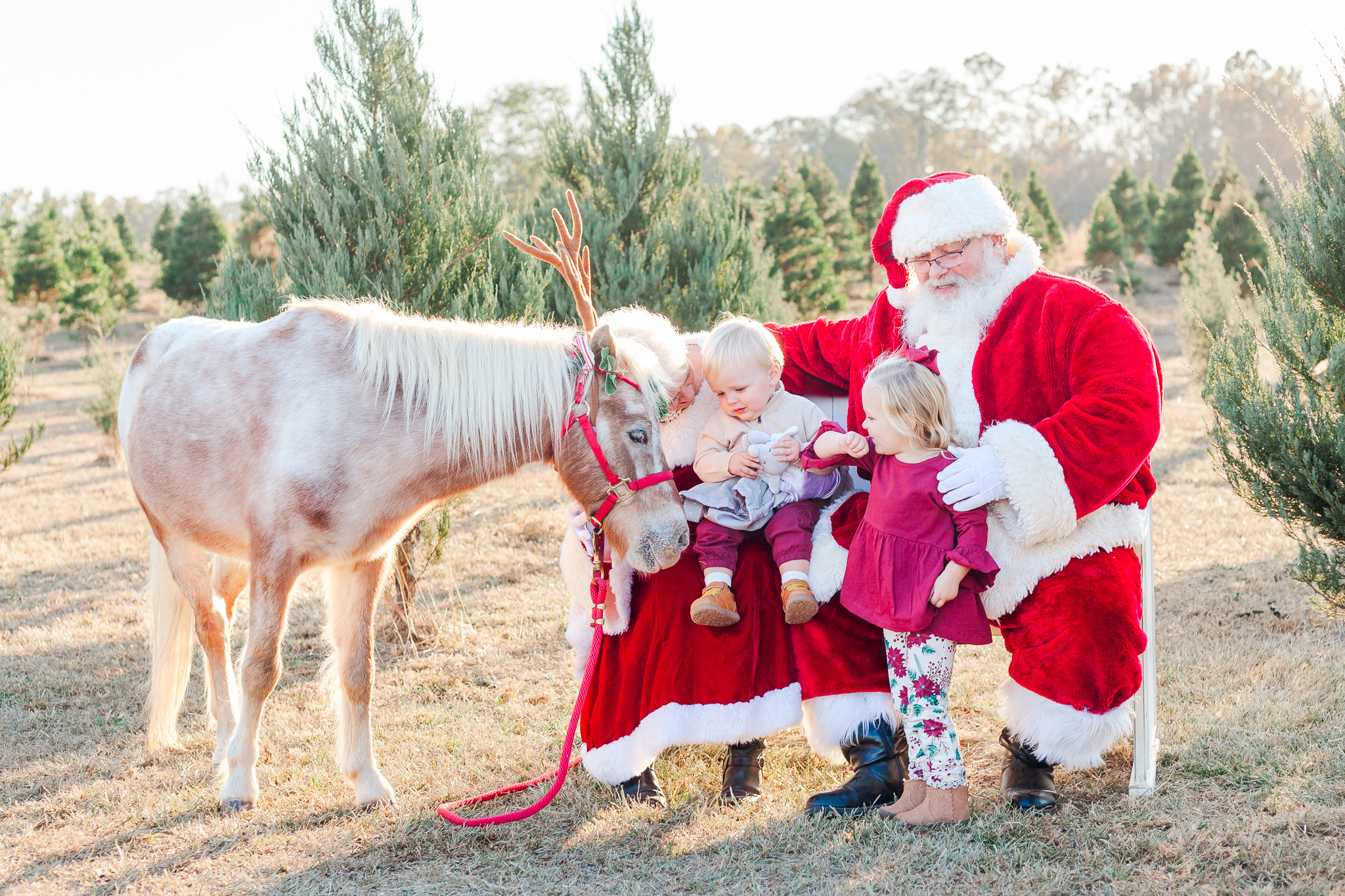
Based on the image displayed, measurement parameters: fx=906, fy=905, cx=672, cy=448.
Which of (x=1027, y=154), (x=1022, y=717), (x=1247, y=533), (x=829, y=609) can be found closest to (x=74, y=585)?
(x=829, y=609)

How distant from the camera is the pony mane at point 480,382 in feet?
9.73

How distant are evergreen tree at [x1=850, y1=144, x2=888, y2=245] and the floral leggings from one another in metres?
22.8

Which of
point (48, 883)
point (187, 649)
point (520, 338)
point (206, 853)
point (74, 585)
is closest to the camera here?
point (48, 883)

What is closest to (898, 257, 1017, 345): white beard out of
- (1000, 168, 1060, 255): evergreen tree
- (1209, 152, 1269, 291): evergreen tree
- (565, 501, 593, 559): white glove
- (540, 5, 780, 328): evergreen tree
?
(565, 501, 593, 559): white glove

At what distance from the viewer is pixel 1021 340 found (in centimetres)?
291

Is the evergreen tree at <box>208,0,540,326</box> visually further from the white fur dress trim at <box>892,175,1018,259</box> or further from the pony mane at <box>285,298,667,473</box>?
the white fur dress trim at <box>892,175,1018,259</box>

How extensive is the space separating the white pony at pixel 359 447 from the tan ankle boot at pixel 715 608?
0.59 ft

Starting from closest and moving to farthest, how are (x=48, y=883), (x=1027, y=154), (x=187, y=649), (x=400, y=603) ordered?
(x=48, y=883) → (x=187, y=649) → (x=400, y=603) → (x=1027, y=154)

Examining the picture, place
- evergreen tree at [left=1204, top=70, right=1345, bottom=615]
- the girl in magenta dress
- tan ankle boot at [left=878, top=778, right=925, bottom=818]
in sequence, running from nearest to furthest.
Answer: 1. the girl in magenta dress
2. tan ankle boot at [left=878, top=778, right=925, bottom=818]
3. evergreen tree at [left=1204, top=70, right=1345, bottom=615]

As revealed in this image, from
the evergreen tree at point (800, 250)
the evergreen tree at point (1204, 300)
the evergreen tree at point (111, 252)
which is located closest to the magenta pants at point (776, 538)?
the evergreen tree at point (1204, 300)

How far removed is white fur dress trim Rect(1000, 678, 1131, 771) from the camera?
105 inches

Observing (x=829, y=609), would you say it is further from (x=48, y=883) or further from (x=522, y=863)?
(x=48, y=883)

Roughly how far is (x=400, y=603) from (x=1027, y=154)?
49.8 metres

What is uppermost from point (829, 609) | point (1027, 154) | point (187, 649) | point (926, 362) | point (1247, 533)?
point (1027, 154)
